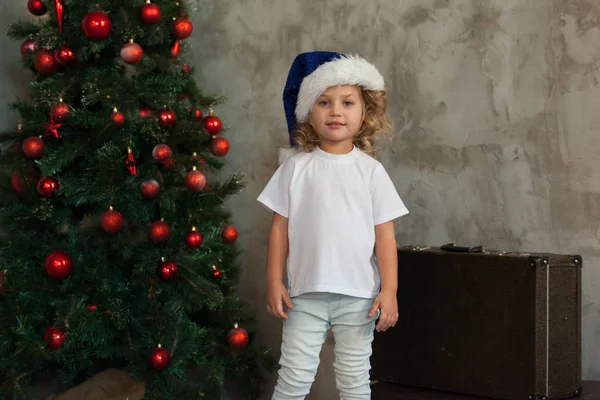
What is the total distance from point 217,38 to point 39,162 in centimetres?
96

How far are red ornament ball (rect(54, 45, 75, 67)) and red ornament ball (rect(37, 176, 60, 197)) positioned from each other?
0.37m

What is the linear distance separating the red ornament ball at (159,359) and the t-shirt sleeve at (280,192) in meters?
0.58

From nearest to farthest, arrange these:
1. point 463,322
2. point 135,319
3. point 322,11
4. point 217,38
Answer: point 463,322 → point 135,319 → point 322,11 → point 217,38

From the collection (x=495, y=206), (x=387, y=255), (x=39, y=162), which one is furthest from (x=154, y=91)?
(x=495, y=206)

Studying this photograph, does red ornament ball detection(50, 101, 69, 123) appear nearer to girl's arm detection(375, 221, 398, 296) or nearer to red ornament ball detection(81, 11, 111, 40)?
red ornament ball detection(81, 11, 111, 40)

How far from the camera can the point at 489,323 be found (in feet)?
7.46

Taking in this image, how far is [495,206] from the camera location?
2.62 m

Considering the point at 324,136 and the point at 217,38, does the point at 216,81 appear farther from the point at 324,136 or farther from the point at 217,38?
the point at 324,136

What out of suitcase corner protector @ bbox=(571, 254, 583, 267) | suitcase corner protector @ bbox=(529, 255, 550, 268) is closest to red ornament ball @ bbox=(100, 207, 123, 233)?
suitcase corner protector @ bbox=(529, 255, 550, 268)

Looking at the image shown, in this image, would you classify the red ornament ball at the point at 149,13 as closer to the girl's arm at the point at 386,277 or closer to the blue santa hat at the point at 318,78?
the blue santa hat at the point at 318,78

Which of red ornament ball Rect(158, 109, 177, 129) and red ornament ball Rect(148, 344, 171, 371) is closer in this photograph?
red ornament ball Rect(148, 344, 171, 371)

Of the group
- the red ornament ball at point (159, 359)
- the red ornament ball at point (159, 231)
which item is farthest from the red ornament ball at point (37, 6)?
the red ornament ball at point (159, 359)

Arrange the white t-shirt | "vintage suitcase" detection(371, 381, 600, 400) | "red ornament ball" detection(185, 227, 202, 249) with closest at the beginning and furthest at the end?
the white t-shirt < "vintage suitcase" detection(371, 381, 600, 400) < "red ornament ball" detection(185, 227, 202, 249)

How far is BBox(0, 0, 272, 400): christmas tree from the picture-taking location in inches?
95.9
